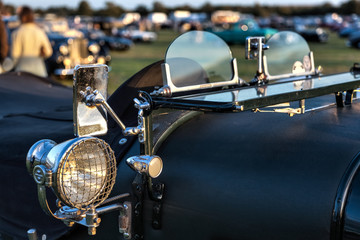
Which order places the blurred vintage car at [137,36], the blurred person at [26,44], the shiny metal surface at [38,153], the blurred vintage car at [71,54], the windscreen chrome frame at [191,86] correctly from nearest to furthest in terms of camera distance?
1. the shiny metal surface at [38,153]
2. the windscreen chrome frame at [191,86]
3. the blurred person at [26,44]
4. the blurred vintage car at [71,54]
5. the blurred vintage car at [137,36]

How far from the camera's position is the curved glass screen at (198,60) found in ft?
6.45

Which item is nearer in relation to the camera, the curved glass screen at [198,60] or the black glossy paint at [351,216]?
the black glossy paint at [351,216]

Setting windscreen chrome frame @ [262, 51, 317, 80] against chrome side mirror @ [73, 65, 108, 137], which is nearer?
chrome side mirror @ [73, 65, 108, 137]

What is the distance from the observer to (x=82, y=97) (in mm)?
1579

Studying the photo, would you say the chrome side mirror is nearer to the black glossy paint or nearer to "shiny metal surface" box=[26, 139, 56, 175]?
"shiny metal surface" box=[26, 139, 56, 175]

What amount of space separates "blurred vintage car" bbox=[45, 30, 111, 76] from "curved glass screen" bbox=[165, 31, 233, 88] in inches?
367

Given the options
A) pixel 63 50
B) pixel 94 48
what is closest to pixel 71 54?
pixel 63 50

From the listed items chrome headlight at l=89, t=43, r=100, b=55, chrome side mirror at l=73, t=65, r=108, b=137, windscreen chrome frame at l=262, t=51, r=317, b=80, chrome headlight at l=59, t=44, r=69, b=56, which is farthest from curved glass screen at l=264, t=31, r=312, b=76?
chrome headlight at l=89, t=43, r=100, b=55

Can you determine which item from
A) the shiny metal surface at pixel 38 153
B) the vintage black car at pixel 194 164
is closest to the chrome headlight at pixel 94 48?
the vintage black car at pixel 194 164

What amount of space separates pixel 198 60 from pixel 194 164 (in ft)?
1.99

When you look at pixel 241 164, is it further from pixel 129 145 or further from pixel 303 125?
pixel 129 145

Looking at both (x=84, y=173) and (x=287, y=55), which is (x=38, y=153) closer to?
(x=84, y=173)

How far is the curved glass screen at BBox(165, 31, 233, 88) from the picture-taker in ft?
6.45

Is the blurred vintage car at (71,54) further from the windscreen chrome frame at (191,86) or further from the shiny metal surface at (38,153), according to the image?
the shiny metal surface at (38,153)
